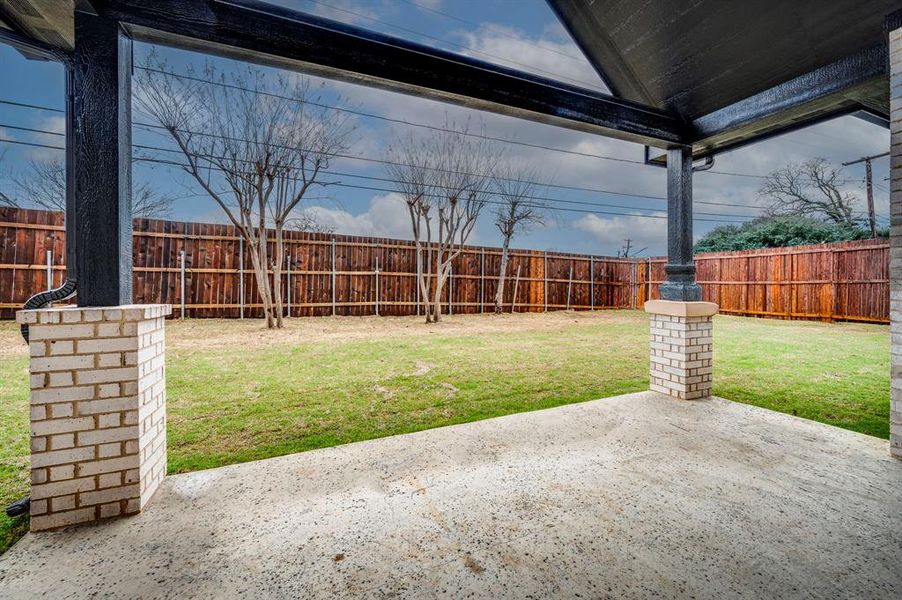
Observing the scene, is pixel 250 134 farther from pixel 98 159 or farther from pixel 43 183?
pixel 98 159

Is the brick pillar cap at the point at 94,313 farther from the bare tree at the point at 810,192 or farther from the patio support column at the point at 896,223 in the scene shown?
the bare tree at the point at 810,192

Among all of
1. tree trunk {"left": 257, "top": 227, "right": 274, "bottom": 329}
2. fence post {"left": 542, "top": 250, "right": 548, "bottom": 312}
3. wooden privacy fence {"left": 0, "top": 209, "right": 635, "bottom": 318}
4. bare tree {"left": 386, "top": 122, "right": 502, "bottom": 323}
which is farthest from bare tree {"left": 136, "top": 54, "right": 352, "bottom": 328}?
fence post {"left": 542, "top": 250, "right": 548, "bottom": 312}

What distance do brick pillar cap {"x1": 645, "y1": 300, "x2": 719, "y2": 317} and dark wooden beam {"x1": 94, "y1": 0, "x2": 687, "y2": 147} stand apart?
4.77ft

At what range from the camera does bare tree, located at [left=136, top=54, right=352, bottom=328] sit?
22.4 ft

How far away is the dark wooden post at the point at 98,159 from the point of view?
5.62 feet

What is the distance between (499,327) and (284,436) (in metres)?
6.63

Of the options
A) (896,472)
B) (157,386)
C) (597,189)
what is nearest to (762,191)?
(597,189)

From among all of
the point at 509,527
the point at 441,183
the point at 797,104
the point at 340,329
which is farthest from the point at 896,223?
the point at 441,183

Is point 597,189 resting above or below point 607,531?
above

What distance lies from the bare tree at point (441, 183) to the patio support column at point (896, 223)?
306 inches

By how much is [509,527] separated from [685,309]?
252cm

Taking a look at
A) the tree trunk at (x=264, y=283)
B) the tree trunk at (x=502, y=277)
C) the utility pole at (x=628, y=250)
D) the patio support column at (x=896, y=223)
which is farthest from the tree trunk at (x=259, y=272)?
the utility pole at (x=628, y=250)

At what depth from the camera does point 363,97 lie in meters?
7.44

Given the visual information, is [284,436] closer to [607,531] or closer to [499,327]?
[607,531]
